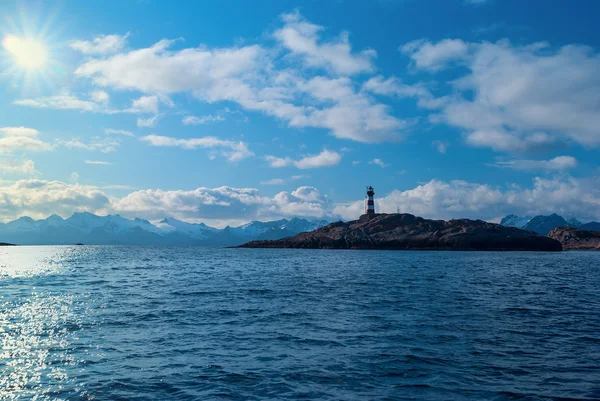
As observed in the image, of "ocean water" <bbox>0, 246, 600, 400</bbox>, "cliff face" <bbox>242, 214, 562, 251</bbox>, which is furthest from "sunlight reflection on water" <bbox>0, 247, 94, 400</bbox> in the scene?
"cliff face" <bbox>242, 214, 562, 251</bbox>

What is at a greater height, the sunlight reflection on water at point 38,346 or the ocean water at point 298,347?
the sunlight reflection on water at point 38,346

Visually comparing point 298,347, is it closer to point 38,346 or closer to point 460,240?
point 38,346

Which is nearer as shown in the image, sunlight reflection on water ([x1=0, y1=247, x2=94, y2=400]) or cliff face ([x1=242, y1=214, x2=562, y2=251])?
sunlight reflection on water ([x1=0, y1=247, x2=94, y2=400])

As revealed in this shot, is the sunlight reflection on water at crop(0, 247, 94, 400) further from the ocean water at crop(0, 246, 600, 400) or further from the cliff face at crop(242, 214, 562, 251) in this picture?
the cliff face at crop(242, 214, 562, 251)

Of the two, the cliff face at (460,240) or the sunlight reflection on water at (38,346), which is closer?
the sunlight reflection on water at (38,346)

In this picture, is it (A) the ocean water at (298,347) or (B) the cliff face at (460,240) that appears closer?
(A) the ocean water at (298,347)

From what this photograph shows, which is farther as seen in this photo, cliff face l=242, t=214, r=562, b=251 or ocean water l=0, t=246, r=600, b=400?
cliff face l=242, t=214, r=562, b=251

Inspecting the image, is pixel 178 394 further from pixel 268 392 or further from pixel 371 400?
pixel 371 400

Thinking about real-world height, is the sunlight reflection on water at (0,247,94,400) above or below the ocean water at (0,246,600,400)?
above

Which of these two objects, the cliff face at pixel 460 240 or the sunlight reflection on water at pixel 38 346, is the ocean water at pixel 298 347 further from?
the cliff face at pixel 460 240

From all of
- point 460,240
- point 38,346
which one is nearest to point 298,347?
point 38,346

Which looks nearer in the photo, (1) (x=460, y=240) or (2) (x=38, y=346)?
(2) (x=38, y=346)

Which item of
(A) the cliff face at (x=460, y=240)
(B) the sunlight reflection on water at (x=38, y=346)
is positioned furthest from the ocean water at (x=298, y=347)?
(A) the cliff face at (x=460, y=240)

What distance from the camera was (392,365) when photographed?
60.5 feet
